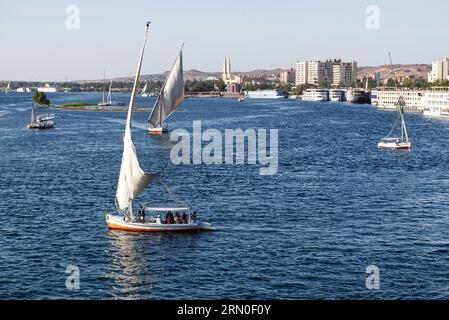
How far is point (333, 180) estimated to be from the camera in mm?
58531

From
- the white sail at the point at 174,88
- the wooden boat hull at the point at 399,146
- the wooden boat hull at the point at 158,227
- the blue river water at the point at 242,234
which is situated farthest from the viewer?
the wooden boat hull at the point at 399,146

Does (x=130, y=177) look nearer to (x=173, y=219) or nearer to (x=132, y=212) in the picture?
(x=132, y=212)

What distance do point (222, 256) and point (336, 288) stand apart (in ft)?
22.1

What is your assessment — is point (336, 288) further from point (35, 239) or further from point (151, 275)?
point (35, 239)
